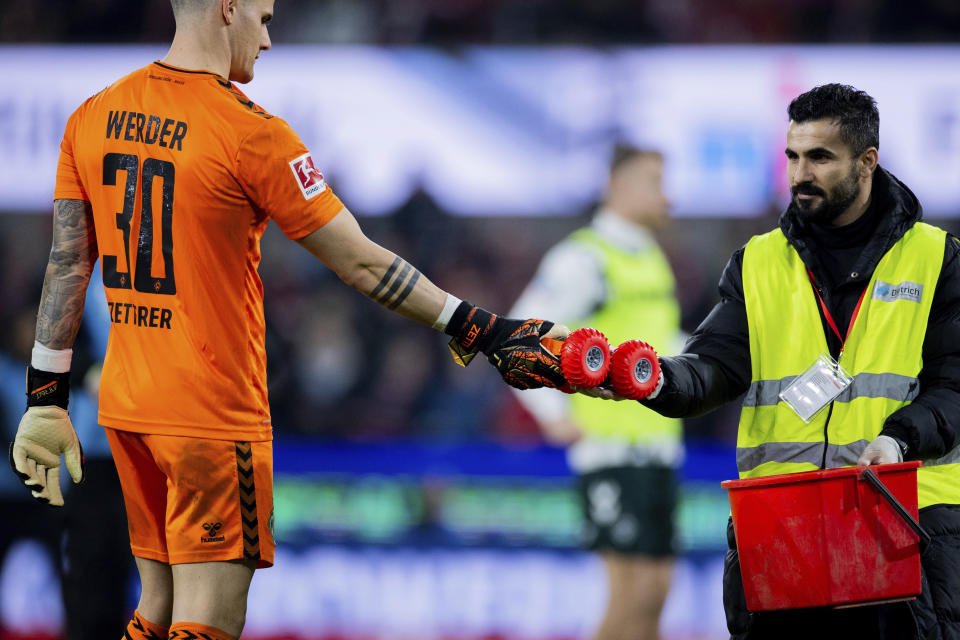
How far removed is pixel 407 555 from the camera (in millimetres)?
6852

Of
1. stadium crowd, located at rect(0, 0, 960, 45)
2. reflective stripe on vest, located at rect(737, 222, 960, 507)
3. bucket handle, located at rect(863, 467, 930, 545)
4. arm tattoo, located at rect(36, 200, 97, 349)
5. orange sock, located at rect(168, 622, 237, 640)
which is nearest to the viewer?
bucket handle, located at rect(863, 467, 930, 545)

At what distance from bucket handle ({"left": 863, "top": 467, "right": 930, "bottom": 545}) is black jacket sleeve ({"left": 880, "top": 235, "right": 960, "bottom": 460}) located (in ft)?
0.65

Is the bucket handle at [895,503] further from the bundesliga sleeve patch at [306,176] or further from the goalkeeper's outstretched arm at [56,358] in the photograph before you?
the goalkeeper's outstretched arm at [56,358]

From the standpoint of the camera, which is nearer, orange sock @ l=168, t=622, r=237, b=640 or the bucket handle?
the bucket handle

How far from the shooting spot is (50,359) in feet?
10.2

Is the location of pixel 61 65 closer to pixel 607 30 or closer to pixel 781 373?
pixel 607 30

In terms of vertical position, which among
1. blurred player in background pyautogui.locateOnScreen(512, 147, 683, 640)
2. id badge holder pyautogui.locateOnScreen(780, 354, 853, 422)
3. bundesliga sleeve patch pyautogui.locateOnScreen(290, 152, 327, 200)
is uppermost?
bundesliga sleeve patch pyautogui.locateOnScreen(290, 152, 327, 200)

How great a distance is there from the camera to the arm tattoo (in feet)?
9.99

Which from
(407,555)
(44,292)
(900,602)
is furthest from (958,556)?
(407,555)

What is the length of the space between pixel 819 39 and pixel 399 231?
125 inches

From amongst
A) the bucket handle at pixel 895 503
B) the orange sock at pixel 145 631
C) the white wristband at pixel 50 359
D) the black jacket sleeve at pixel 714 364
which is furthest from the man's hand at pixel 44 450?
the bucket handle at pixel 895 503

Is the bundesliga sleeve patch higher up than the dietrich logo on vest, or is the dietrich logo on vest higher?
the bundesliga sleeve patch

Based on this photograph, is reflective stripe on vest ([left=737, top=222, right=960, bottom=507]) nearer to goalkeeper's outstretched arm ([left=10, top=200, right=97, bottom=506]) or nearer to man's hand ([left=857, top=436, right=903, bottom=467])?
man's hand ([left=857, top=436, right=903, bottom=467])

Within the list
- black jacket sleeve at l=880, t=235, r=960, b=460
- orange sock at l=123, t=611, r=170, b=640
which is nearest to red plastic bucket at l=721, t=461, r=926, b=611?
black jacket sleeve at l=880, t=235, r=960, b=460
